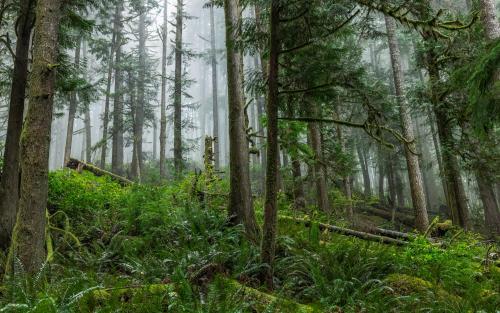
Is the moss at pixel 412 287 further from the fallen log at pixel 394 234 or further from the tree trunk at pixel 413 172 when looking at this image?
the tree trunk at pixel 413 172

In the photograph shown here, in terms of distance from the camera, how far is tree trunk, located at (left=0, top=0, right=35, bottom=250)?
21.7ft

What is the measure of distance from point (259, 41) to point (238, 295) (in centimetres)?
387

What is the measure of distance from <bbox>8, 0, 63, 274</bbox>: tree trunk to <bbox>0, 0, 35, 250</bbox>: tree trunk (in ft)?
5.35

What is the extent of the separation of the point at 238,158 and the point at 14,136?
4.17 m

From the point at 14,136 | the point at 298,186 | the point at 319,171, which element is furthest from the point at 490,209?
the point at 14,136

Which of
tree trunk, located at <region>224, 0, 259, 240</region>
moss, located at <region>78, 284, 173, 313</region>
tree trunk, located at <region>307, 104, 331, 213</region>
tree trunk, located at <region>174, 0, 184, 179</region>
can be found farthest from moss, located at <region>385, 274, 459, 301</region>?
tree trunk, located at <region>174, 0, 184, 179</region>

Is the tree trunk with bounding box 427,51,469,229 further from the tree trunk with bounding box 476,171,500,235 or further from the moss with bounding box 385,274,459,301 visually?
the moss with bounding box 385,274,459,301

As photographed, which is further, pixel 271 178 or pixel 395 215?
pixel 395 215

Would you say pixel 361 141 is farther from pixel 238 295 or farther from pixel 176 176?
pixel 238 295

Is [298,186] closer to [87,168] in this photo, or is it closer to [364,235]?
[364,235]

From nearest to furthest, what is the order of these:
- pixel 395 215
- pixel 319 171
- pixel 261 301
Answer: pixel 261 301
pixel 319 171
pixel 395 215

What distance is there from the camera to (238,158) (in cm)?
773

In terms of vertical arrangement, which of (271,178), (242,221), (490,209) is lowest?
(242,221)

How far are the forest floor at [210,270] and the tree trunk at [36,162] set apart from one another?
40cm
